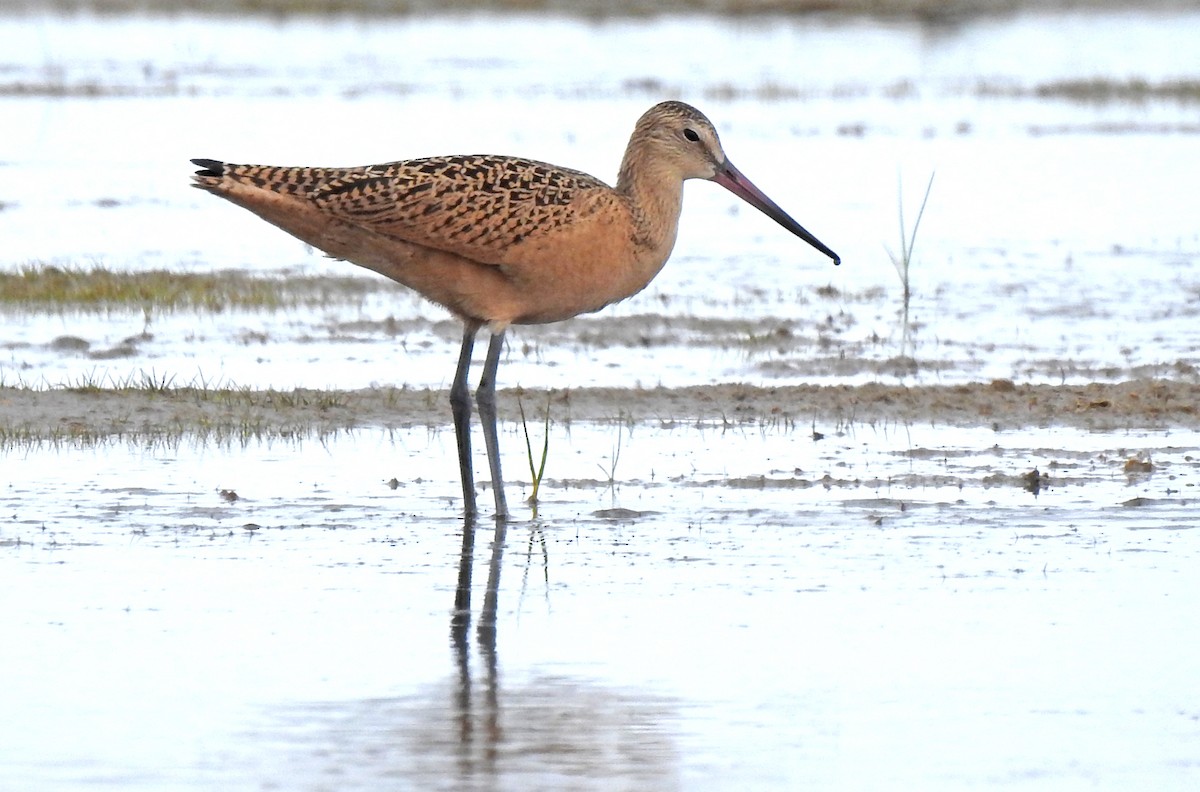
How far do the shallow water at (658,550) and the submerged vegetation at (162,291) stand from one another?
27 cm

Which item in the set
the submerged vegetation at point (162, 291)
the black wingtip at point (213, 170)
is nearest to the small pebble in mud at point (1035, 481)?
the black wingtip at point (213, 170)

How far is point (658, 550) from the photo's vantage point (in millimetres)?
7348

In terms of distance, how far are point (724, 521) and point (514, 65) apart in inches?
1056

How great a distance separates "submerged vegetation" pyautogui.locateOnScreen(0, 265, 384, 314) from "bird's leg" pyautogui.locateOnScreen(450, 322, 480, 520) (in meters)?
5.06

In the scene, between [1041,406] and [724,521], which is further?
[1041,406]

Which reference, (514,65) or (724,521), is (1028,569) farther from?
(514,65)

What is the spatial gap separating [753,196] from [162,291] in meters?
5.50

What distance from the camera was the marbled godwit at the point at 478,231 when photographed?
8.12 m

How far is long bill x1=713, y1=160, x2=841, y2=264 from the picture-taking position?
29.1 ft

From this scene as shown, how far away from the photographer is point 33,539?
290 inches

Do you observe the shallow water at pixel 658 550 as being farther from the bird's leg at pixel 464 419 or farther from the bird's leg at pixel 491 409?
the bird's leg at pixel 491 409

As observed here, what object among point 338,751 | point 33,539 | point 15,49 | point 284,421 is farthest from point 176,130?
point 338,751

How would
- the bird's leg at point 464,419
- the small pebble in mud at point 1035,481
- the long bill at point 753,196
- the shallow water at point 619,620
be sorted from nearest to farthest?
the shallow water at point 619,620
the bird's leg at point 464,419
the small pebble in mud at point 1035,481
the long bill at point 753,196

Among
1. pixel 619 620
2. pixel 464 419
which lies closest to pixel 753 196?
pixel 464 419
